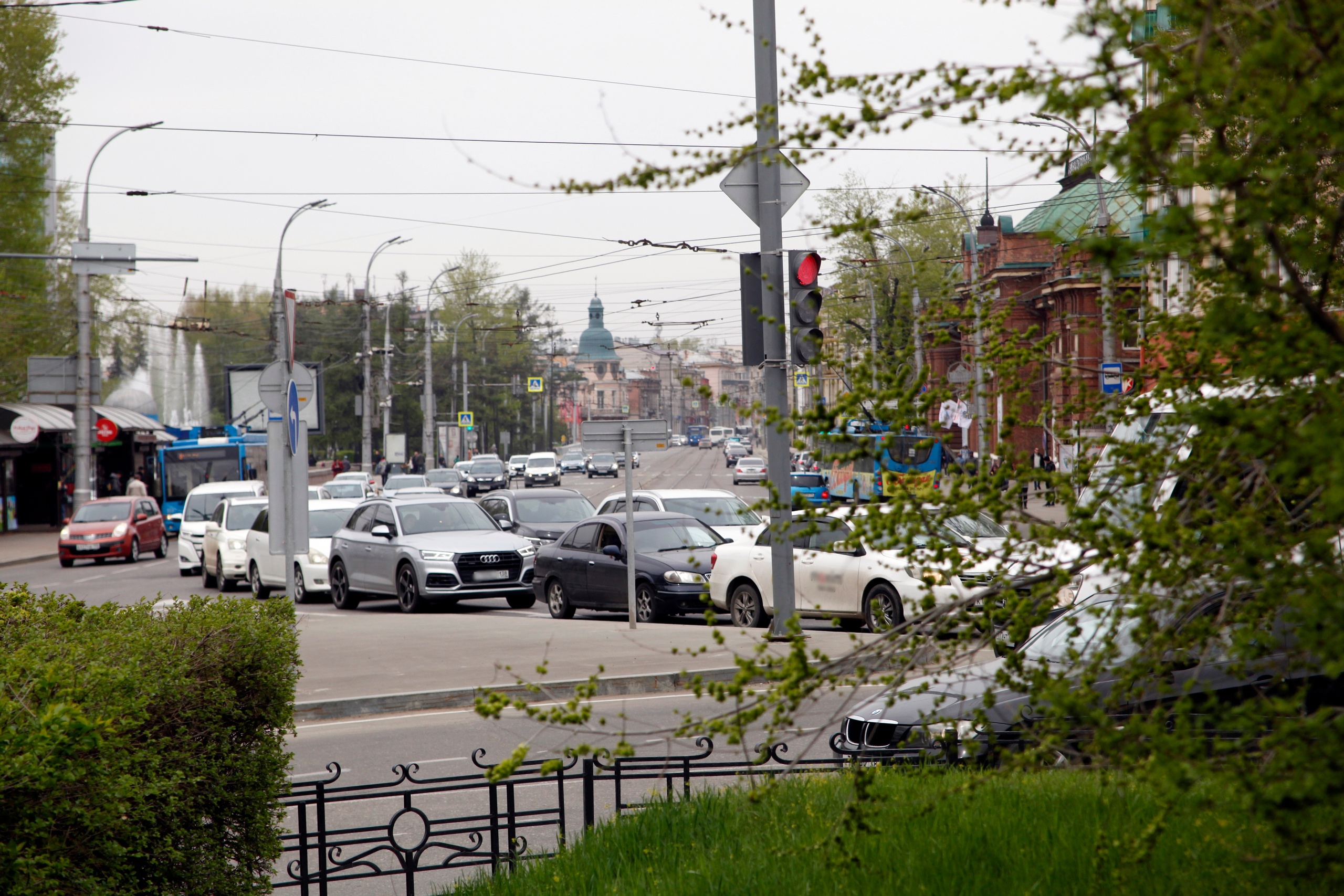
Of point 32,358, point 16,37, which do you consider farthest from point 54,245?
point 32,358

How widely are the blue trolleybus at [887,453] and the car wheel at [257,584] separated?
67.3 feet

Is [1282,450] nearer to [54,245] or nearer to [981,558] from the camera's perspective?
[981,558]

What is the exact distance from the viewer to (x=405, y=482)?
48219mm

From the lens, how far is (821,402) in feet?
11.2

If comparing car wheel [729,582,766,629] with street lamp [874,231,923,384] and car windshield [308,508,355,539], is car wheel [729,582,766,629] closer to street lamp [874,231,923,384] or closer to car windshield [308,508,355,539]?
car windshield [308,508,355,539]

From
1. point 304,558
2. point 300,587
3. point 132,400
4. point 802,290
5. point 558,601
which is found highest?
point 132,400

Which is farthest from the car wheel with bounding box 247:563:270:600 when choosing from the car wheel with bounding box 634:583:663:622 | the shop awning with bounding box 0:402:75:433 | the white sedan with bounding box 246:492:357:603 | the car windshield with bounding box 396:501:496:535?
the shop awning with bounding box 0:402:75:433

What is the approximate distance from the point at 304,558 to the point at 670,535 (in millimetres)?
7320

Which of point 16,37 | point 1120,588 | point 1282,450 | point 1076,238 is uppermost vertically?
point 16,37

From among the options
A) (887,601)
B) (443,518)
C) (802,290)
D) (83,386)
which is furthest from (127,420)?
A: (802,290)

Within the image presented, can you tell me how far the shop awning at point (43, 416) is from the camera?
4156cm

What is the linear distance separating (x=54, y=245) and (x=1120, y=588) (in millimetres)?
54797

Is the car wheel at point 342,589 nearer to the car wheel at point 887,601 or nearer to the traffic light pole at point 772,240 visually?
the car wheel at point 887,601

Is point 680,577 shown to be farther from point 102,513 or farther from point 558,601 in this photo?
point 102,513
